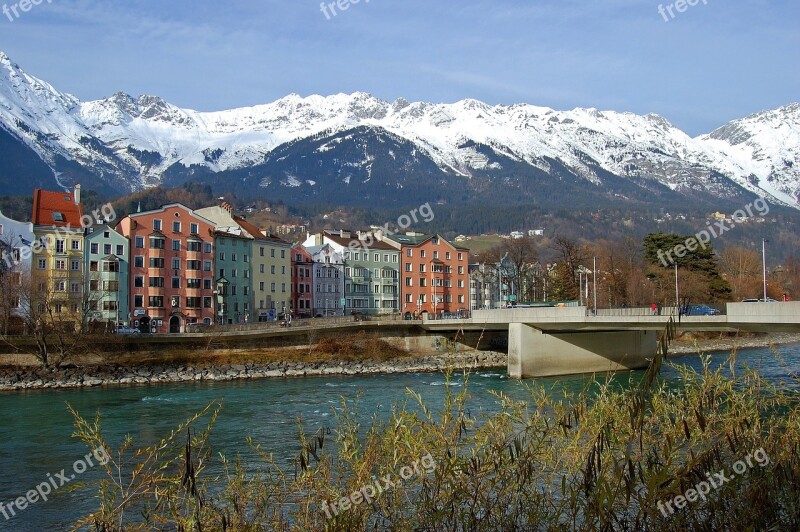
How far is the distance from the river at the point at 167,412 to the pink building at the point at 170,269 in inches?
1055

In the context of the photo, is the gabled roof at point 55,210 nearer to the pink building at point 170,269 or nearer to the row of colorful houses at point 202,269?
the row of colorful houses at point 202,269

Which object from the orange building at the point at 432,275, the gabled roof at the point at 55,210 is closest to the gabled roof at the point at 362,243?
the orange building at the point at 432,275

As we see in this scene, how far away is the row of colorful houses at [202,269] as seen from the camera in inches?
2857

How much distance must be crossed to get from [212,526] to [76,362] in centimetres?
5367

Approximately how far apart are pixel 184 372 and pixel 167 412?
1933 cm

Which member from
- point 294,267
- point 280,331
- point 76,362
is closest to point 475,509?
point 76,362

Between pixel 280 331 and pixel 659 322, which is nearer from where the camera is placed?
pixel 659 322

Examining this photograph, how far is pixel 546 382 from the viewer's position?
176 feet

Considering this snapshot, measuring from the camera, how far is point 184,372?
2287 inches

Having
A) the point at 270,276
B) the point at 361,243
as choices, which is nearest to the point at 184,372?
the point at 270,276

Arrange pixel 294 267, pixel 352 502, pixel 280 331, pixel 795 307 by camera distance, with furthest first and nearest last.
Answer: pixel 294 267 → pixel 280 331 → pixel 795 307 → pixel 352 502

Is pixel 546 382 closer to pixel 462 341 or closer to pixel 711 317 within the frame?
pixel 711 317

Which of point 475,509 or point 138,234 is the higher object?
point 138,234

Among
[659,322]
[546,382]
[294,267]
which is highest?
[294,267]
